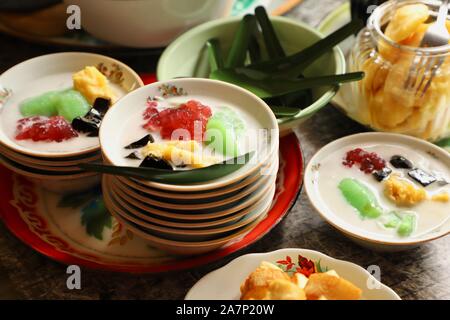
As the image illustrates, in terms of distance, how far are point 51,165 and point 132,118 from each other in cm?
21

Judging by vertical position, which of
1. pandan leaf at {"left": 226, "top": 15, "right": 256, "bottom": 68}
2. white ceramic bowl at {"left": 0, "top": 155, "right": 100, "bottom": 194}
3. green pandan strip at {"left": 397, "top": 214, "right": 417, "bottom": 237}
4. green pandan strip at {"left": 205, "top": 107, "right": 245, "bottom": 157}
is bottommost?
green pandan strip at {"left": 397, "top": 214, "right": 417, "bottom": 237}

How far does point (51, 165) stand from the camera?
4.00 ft

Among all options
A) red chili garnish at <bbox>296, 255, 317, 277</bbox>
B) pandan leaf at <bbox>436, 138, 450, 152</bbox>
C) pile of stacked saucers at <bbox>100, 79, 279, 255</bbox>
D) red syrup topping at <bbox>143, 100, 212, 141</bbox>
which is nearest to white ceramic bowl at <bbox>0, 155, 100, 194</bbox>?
pile of stacked saucers at <bbox>100, 79, 279, 255</bbox>

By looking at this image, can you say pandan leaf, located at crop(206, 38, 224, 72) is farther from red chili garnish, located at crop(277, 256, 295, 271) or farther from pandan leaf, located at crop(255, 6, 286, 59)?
red chili garnish, located at crop(277, 256, 295, 271)

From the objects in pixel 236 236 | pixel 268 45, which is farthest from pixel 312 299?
pixel 268 45

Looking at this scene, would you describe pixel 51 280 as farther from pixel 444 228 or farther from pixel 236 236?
pixel 444 228

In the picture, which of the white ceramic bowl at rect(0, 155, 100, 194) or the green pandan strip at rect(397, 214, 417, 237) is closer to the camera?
the green pandan strip at rect(397, 214, 417, 237)

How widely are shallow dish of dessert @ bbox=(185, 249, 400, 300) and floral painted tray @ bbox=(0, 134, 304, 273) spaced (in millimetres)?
81

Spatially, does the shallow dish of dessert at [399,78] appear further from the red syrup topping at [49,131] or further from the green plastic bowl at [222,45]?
the red syrup topping at [49,131]

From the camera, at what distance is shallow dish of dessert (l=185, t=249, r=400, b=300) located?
97 cm

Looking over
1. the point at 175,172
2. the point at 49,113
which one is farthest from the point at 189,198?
the point at 49,113

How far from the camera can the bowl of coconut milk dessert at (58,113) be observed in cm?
122

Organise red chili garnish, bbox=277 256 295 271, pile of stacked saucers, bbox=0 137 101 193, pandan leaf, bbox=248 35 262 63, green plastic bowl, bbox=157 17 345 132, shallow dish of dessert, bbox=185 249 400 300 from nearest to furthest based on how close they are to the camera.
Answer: shallow dish of dessert, bbox=185 249 400 300 < red chili garnish, bbox=277 256 295 271 < pile of stacked saucers, bbox=0 137 101 193 < green plastic bowl, bbox=157 17 345 132 < pandan leaf, bbox=248 35 262 63

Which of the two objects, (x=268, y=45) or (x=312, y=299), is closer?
(x=312, y=299)
